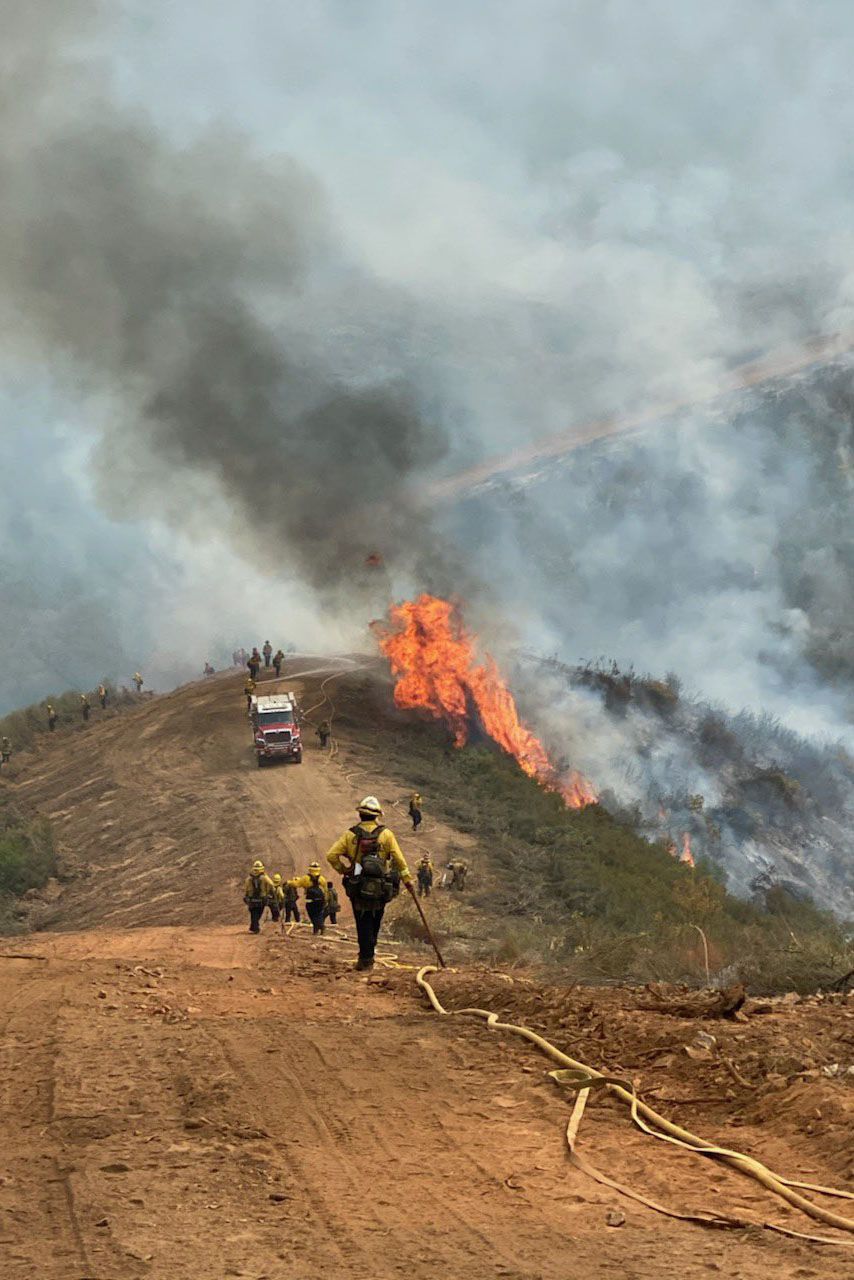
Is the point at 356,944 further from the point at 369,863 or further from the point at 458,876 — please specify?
the point at 458,876

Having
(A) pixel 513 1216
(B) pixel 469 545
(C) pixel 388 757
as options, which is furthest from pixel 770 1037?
(B) pixel 469 545

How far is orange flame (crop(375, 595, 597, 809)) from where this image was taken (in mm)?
47844

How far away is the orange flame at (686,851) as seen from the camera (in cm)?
4116

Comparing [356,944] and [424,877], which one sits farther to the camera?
[424,877]

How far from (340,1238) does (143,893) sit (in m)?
30.0

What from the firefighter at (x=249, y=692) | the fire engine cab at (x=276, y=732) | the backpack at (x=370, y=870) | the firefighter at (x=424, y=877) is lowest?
the backpack at (x=370, y=870)

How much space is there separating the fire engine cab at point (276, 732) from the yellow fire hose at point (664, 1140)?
35553 millimetres

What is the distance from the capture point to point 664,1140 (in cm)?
721

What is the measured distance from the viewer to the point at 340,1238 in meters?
5.82

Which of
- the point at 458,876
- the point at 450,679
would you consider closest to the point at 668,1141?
the point at 458,876

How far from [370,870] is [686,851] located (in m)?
30.1

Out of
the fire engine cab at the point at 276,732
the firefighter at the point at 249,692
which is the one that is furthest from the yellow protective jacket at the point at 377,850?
the firefighter at the point at 249,692

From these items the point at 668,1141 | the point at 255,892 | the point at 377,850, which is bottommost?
the point at 668,1141

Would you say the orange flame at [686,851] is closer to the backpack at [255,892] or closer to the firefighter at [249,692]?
the firefighter at [249,692]
